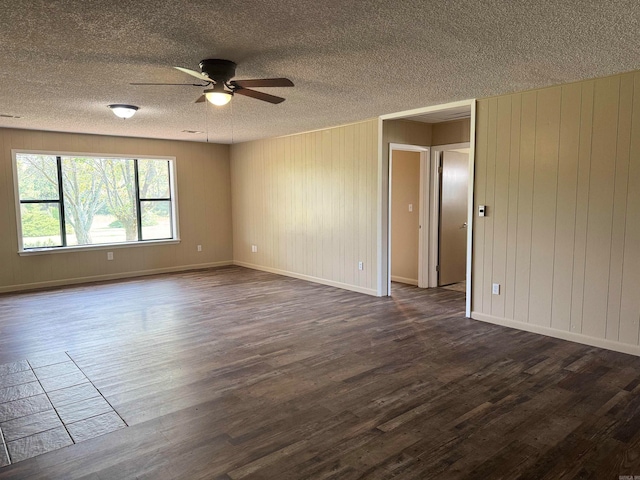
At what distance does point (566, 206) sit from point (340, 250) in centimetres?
318

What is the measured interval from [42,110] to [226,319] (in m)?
3.21

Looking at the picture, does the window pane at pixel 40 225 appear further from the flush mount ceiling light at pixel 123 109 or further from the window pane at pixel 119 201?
the flush mount ceiling light at pixel 123 109

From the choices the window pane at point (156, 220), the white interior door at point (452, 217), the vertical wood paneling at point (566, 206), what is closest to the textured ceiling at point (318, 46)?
the vertical wood paneling at point (566, 206)

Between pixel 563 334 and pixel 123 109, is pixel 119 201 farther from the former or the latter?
pixel 563 334

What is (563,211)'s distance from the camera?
3996mm

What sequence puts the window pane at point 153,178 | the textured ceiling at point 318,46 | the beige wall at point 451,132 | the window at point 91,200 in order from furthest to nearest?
the window pane at point 153,178, the window at point 91,200, the beige wall at point 451,132, the textured ceiling at point 318,46

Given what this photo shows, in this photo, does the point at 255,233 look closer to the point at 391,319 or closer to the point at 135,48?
the point at 391,319

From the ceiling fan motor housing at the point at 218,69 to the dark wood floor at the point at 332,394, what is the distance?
2259 millimetres

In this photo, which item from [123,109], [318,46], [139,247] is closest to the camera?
[318,46]

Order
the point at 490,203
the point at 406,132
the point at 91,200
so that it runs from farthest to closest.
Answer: the point at 91,200
the point at 406,132
the point at 490,203

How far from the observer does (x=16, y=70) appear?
133 inches

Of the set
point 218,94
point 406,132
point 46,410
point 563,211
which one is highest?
point 406,132

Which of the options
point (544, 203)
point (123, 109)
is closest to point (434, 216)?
point (544, 203)

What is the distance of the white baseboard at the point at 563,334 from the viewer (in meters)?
3.69
